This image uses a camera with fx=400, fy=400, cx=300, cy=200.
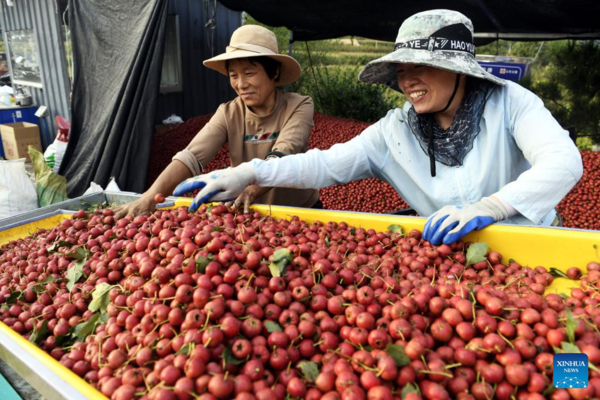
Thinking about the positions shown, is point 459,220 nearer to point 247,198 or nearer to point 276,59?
point 247,198

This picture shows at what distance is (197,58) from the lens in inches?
329

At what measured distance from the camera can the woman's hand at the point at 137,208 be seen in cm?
216

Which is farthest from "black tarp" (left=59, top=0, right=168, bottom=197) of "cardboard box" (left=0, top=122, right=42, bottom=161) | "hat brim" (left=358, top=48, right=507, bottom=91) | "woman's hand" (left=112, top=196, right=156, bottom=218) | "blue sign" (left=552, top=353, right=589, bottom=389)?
"blue sign" (left=552, top=353, right=589, bottom=389)

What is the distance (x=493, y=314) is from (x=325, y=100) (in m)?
8.34

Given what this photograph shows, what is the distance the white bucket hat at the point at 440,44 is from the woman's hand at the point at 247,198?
93cm

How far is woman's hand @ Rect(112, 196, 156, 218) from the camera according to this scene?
216 cm

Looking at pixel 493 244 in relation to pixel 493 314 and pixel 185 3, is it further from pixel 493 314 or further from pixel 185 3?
pixel 185 3

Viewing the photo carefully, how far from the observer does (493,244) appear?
5.67ft

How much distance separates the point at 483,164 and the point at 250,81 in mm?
1419

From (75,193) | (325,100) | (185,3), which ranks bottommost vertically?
(75,193)

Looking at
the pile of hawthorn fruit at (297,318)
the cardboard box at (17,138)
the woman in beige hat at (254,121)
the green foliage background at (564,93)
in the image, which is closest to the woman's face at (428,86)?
the pile of hawthorn fruit at (297,318)

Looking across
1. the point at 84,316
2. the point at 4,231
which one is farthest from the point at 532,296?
the point at 4,231

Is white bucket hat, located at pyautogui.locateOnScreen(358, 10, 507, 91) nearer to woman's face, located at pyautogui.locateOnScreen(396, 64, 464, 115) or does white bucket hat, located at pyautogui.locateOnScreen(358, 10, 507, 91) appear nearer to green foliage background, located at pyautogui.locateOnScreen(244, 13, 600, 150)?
woman's face, located at pyautogui.locateOnScreen(396, 64, 464, 115)

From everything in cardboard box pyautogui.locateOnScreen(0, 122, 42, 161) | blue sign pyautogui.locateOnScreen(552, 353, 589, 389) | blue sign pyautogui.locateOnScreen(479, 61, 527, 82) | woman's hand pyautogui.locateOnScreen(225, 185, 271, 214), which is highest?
blue sign pyautogui.locateOnScreen(479, 61, 527, 82)
